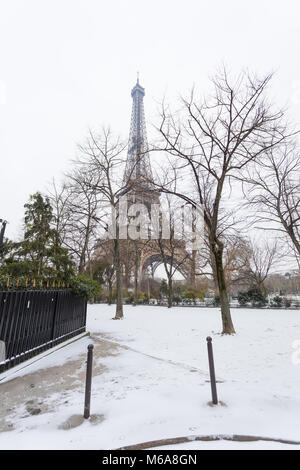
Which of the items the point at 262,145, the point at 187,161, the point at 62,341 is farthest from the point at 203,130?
the point at 62,341

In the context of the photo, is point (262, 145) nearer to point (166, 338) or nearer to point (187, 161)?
point (187, 161)

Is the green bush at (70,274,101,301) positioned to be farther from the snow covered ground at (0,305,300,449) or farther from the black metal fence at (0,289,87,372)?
the snow covered ground at (0,305,300,449)

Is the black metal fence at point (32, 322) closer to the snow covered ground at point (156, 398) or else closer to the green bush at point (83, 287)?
the green bush at point (83, 287)

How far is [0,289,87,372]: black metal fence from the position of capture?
4.66 metres

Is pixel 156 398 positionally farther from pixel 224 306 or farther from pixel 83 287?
pixel 224 306

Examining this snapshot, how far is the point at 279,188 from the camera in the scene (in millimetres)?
14359

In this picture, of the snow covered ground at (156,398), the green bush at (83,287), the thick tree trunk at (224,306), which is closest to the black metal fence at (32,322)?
the green bush at (83,287)

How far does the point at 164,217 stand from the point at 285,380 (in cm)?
2020

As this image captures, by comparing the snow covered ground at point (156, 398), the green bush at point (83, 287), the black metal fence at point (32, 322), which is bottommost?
the snow covered ground at point (156, 398)

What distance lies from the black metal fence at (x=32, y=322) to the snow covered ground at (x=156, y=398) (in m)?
0.39

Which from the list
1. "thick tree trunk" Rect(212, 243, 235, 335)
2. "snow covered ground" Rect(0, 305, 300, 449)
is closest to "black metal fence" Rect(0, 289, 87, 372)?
"snow covered ground" Rect(0, 305, 300, 449)

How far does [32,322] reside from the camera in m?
5.53

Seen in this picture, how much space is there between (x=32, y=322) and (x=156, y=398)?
3689 millimetres

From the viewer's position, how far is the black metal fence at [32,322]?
4.66m
